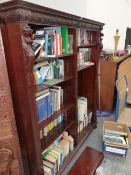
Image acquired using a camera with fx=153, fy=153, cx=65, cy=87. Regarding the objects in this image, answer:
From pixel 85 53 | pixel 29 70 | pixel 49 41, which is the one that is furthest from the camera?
pixel 85 53

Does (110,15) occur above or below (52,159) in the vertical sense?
above

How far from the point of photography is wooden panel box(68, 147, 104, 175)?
170cm

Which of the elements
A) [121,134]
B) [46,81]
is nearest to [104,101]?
[121,134]

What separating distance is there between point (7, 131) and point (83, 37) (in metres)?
1.43

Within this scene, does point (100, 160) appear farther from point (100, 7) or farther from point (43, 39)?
point (100, 7)

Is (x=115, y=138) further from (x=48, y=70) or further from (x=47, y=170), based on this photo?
(x=48, y=70)

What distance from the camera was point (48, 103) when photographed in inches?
57.6

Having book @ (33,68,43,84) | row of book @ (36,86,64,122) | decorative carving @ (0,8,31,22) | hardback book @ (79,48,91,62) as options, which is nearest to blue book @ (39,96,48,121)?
row of book @ (36,86,64,122)

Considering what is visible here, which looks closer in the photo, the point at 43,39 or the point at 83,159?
the point at 43,39

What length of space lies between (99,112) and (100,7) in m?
2.04

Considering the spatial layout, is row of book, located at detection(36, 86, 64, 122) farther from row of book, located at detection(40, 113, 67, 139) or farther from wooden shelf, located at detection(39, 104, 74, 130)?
row of book, located at detection(40, 113, 67, 139)

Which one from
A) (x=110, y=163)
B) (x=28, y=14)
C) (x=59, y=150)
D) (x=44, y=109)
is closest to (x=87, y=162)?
(x=110, y=163)

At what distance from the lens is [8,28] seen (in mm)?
990

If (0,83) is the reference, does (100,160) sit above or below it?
below
